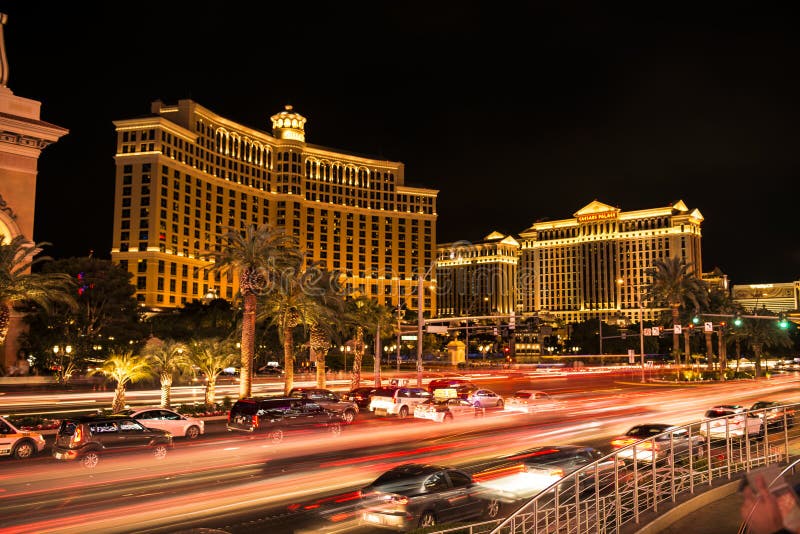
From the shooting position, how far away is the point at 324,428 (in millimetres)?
26656

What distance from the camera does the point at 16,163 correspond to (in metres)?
47.9

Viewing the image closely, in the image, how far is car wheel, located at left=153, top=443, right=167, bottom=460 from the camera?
20.6m

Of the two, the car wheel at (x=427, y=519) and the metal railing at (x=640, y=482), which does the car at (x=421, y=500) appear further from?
the metal railing at (x=640, y=482)

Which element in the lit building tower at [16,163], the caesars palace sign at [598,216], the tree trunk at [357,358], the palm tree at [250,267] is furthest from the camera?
the caesars palace sign at [598,216]

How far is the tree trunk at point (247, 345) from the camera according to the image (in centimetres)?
3441

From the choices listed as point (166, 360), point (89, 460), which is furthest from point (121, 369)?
point (89, 460)

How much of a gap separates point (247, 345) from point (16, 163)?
87.8 feet

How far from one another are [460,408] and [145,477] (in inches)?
713

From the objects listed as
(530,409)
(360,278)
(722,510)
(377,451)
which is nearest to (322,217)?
(360,278)

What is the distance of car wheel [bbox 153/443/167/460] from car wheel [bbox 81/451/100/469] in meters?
1.88

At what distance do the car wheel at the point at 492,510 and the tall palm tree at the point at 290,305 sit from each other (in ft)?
85.5

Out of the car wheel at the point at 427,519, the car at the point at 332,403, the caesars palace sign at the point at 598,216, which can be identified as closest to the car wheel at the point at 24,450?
the car at the point at 332,403

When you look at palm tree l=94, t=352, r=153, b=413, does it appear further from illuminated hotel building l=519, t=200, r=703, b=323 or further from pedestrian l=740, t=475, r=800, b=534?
illuminated hotel building l=519, t=200, r=703, b=323

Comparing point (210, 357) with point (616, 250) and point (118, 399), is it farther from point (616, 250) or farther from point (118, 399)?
point (616, 250)
